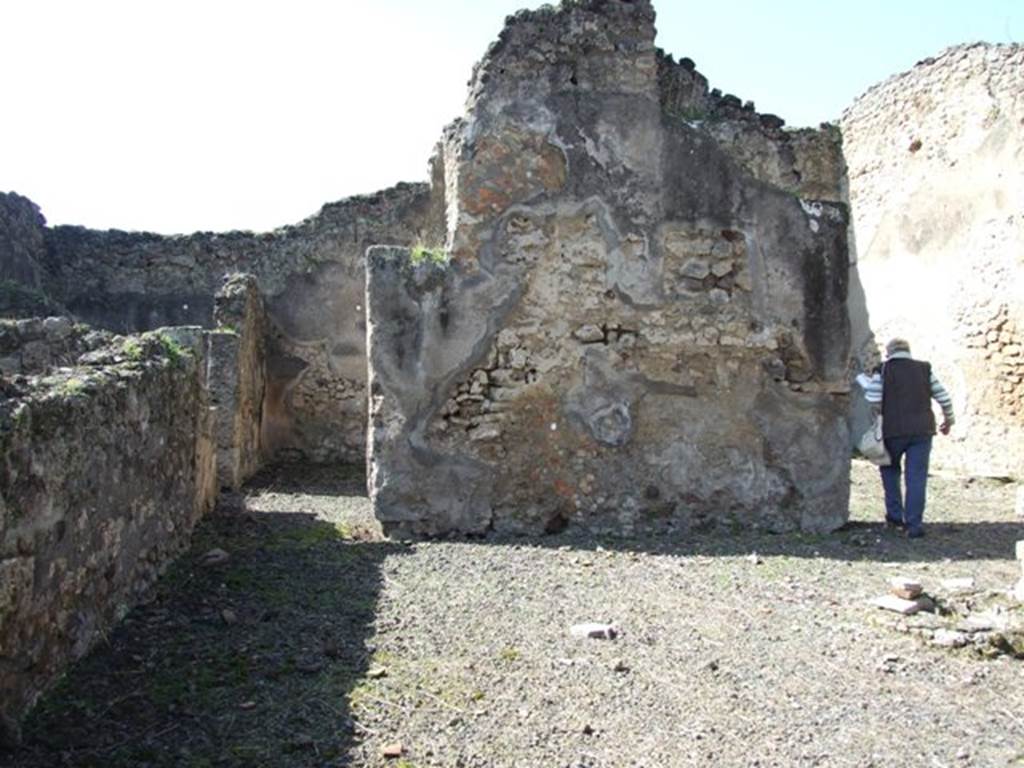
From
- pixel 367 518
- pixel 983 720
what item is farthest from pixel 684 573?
pixel 367 518

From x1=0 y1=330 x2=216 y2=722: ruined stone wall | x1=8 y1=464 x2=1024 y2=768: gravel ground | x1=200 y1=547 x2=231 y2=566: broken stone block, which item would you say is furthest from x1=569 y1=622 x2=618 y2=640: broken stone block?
x1=200 y1=547 x2=231 y2=566: broken stone block

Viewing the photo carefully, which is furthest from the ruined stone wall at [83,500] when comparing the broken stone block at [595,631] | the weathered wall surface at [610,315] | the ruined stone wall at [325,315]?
the ruined stone wall at [325,315]

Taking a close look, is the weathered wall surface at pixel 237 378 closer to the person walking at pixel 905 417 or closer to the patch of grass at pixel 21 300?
the patch of grass at pixel 21 300

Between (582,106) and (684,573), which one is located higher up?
(582,106)

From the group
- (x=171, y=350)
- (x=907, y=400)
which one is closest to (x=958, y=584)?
(x=907, y=400)

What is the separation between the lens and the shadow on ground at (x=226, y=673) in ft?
9.49

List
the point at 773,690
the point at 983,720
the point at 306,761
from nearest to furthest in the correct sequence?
the point at 306,761, the point at 983,720, the point at 773,690

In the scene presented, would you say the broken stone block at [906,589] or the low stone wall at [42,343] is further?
the low stone wall at [42,343]

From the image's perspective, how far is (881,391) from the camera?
6.69m

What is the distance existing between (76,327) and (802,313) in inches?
178

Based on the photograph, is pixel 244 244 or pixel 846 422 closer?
pixel 846 422

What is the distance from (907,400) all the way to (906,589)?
8.05ft

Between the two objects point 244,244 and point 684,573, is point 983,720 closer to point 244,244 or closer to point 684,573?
point 684,573

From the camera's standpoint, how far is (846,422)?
249 inches
